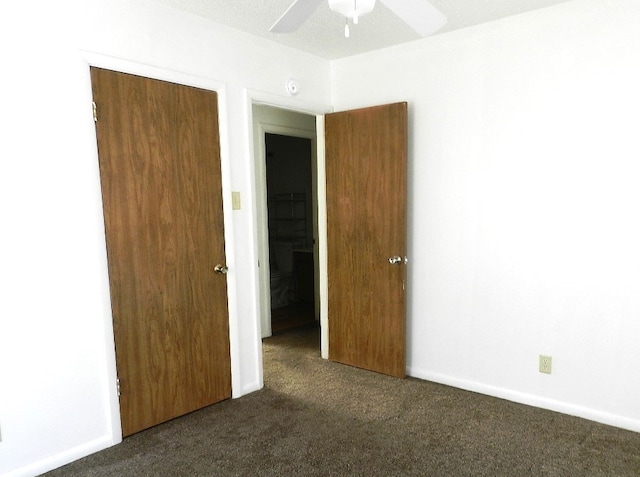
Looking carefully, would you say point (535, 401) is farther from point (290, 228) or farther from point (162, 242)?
point (290, 228)

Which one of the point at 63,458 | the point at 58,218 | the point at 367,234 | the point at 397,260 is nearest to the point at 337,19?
the point at 367,234

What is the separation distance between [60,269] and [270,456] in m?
1.42

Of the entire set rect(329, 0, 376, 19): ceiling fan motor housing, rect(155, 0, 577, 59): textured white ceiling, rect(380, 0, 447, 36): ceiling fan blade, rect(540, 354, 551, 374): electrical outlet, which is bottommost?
rect(540, 354, 551, 374): electrical outlet

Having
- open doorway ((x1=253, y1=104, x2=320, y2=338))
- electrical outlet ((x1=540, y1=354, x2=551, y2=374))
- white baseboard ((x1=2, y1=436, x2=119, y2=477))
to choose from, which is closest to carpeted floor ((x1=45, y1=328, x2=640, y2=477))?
white baseboard ((x1=2, y1=436, x2=119, y2=477))

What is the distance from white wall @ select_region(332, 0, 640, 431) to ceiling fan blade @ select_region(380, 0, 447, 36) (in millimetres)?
1252

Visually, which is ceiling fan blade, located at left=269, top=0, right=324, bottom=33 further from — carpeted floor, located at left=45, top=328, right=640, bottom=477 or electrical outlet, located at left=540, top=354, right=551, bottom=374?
electrical outlet, located at left=540, top=354, right=551, bottom=374

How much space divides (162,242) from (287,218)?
3.45 metres

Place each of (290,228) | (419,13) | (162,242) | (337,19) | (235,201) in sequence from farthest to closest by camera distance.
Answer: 1. (290,228)
2. (235,201)
3. (337,19)
4. (162,242)
5. (419,13)

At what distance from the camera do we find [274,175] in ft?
19.6

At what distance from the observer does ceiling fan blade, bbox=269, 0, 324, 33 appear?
1518 millimetres

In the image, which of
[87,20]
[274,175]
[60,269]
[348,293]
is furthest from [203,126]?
[274,175]

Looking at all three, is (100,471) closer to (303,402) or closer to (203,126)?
(303,402)

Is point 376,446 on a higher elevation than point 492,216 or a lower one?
lower

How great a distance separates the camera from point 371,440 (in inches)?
91.9
